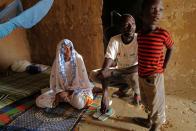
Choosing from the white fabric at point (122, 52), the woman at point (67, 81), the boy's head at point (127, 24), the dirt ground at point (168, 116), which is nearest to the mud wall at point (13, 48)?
the woman at point (67, 81)

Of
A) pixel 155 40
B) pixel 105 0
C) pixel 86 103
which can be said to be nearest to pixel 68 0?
pixel 105 0

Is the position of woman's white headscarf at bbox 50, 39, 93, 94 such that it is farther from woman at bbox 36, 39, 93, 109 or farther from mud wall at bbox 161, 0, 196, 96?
mud wall at bbox 161, 0, 196, 96

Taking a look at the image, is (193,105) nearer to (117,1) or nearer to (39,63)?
(117,1)

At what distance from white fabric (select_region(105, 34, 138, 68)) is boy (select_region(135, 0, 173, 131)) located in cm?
35

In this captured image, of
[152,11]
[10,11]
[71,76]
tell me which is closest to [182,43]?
[152,11]

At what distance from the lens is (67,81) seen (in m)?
2.65

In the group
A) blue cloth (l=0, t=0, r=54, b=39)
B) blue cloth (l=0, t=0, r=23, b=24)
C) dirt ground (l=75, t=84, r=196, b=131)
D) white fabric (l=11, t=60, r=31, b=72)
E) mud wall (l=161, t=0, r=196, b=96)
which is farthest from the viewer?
white fabric (l=11, t=60, r=31, b=72)

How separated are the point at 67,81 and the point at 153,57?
1.06 meters

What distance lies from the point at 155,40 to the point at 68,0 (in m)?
1.64

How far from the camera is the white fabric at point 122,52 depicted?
2255 mm

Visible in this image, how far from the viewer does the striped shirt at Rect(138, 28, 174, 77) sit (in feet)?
6.06

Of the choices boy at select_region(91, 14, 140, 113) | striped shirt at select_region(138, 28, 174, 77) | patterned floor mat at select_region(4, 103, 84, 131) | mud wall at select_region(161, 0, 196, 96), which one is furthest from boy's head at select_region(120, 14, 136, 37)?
patterned floor mat at select_region(4, 103, 84, 131)

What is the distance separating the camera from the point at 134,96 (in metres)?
2.61

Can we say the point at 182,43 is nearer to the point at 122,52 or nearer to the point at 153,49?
the point at 122,52
